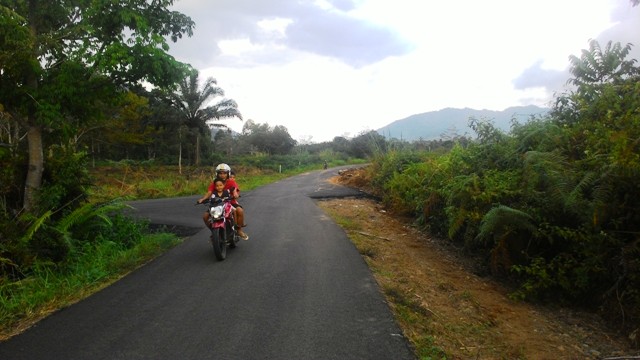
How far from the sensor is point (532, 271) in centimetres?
560

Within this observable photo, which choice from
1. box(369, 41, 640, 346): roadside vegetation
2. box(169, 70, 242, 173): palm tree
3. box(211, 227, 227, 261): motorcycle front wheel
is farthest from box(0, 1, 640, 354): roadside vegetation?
box(169, 70, 242, 173): palm tree

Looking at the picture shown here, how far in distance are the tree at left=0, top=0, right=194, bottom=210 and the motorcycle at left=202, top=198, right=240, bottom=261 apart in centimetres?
310

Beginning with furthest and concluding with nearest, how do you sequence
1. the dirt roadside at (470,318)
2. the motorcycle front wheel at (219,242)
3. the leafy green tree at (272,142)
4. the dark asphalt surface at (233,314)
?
the leafy green tree at (272,142)
the motorcycle front wheel at (219,242)
the dirt roadside at (470,318)
the dark asphalt surface at (233,314)

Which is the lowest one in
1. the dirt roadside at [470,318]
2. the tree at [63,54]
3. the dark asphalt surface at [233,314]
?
the dirt roadside at [470,318]

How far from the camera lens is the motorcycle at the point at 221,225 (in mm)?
6969

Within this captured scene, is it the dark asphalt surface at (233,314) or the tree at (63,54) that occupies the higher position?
the tree at (63,54)

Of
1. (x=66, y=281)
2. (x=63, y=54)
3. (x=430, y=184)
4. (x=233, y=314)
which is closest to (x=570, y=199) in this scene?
(x=233, y=314)

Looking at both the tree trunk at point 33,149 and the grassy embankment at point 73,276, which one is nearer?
the grassy embankment at point 73,276

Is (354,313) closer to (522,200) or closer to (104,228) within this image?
(522,200)

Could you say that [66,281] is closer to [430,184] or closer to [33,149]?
[33,149]

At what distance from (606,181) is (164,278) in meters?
6.33

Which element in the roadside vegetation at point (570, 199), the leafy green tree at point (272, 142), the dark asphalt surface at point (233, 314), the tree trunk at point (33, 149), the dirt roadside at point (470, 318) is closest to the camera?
the dark asphalt surface at point (233, 314)

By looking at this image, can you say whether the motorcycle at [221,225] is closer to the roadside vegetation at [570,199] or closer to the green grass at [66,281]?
the green grass at [66,281]

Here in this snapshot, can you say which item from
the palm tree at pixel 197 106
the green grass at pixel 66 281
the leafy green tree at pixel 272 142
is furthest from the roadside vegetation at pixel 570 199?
the leafy green tree at pixel 272 142
